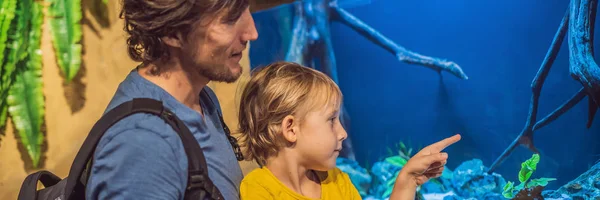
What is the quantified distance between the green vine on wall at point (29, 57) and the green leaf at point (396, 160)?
1.89 metres

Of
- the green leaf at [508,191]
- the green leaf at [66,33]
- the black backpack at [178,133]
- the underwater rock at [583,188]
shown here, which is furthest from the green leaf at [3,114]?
the underwater rock at [583,188]

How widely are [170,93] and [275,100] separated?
0.44 meters

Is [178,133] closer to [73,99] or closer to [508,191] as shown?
[73,99]

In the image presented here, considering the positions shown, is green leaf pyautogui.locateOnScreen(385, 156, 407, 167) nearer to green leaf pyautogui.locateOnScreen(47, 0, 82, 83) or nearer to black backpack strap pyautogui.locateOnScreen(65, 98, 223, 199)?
green leaf pyautogui.locateOnScreen(47, 0, 82, 83)

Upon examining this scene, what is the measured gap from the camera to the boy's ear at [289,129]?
1866 millimetres

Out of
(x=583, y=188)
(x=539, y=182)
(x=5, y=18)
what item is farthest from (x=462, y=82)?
(x=5, y=18)

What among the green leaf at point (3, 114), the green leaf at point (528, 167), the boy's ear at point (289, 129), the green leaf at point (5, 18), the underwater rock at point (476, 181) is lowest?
the underwater rock at point (476, 181)

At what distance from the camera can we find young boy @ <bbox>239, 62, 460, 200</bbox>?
1.85 meters

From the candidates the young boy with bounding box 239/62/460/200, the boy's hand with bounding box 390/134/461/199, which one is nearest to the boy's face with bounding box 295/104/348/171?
the young boy with bounding box 239/62/460/200

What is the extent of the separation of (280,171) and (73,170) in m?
0.68

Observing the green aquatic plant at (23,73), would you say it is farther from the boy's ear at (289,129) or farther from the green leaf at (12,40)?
the boy's ear at (289,129)

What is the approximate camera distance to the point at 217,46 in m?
1.51

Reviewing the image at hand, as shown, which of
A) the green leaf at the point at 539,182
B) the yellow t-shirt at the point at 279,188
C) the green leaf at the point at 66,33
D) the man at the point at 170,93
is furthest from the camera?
the green leaf at the point at 539,182

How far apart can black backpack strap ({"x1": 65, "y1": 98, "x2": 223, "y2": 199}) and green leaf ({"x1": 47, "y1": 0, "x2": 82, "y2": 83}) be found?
1.84 meters
